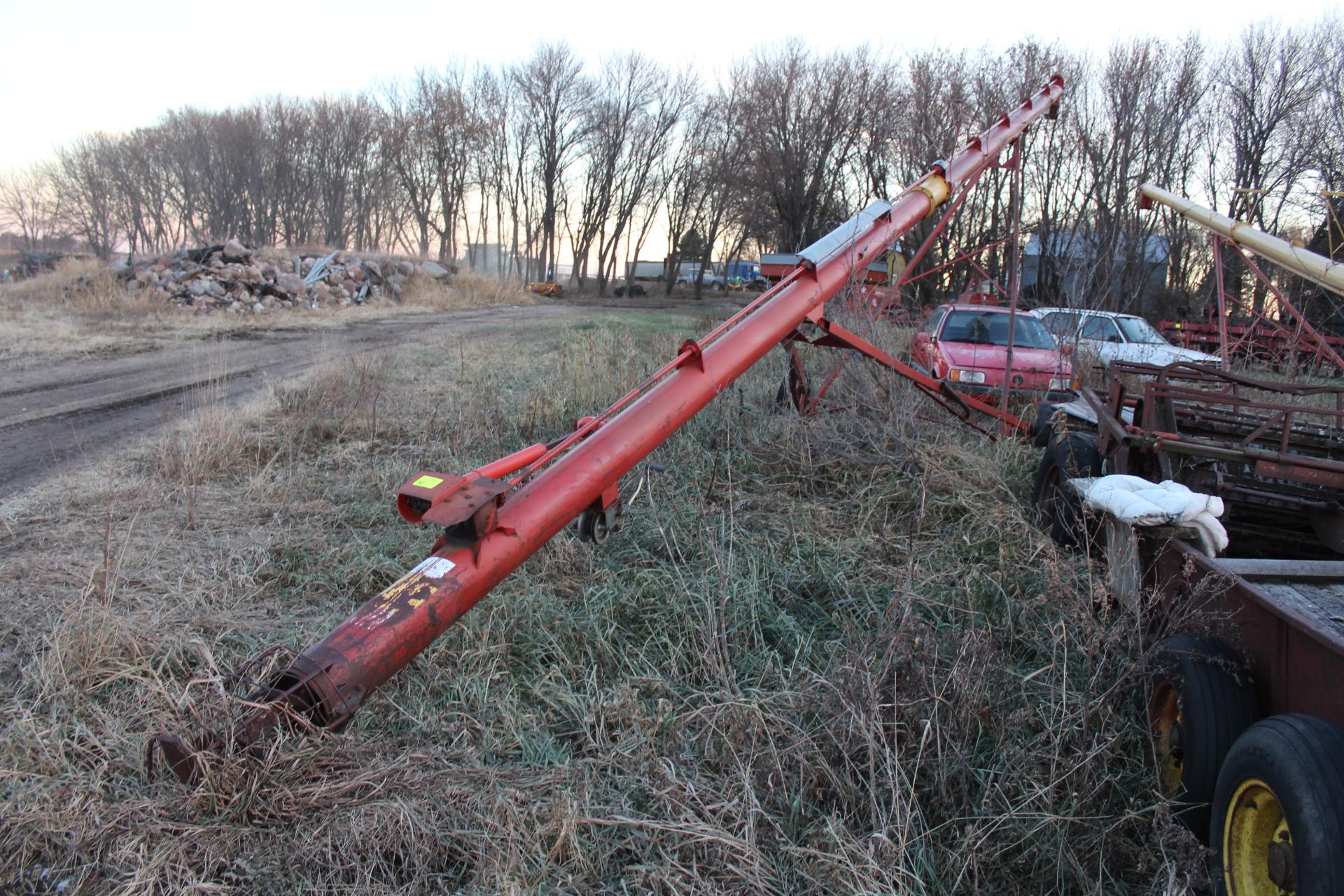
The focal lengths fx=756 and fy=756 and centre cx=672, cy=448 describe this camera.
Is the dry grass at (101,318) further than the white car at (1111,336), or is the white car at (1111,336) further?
the dry grass at (101,318)

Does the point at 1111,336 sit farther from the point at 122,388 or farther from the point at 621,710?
the point at 122,388

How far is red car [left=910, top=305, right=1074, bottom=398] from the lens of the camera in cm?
883

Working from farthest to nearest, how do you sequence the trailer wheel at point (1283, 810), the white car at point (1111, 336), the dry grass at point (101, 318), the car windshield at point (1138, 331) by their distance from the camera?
the dry grass at point (101, 318), the car windshield at point (1138, 331), the white car at point (1111, 336), the trailer wheel at point (1283, 810)

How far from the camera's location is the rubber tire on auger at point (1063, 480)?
4406mm

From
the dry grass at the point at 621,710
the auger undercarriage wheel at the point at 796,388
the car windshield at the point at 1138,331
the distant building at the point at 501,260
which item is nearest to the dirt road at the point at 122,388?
the dry grass at the point at 621,710

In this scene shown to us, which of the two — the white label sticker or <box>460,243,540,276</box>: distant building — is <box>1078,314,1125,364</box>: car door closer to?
the white label sticker

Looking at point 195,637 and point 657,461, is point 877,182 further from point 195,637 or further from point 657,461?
point 195,637

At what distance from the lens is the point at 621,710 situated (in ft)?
10.0

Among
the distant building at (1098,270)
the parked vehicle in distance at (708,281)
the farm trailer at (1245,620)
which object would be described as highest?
the parked vehicle in distance at (708,281)

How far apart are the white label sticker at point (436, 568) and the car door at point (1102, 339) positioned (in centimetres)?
778

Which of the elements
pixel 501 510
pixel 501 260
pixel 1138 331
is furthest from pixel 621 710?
pixel 501 260

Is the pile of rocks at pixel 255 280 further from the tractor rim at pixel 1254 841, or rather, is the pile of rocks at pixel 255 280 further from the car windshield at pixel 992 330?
the tractor rim at pixel 1254 841

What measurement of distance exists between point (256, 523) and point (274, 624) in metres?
1.58

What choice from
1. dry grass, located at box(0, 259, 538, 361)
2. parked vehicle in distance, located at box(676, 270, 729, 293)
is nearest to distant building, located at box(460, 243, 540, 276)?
parked vehicle in distance, located at box(676, 270, 729, 293)
